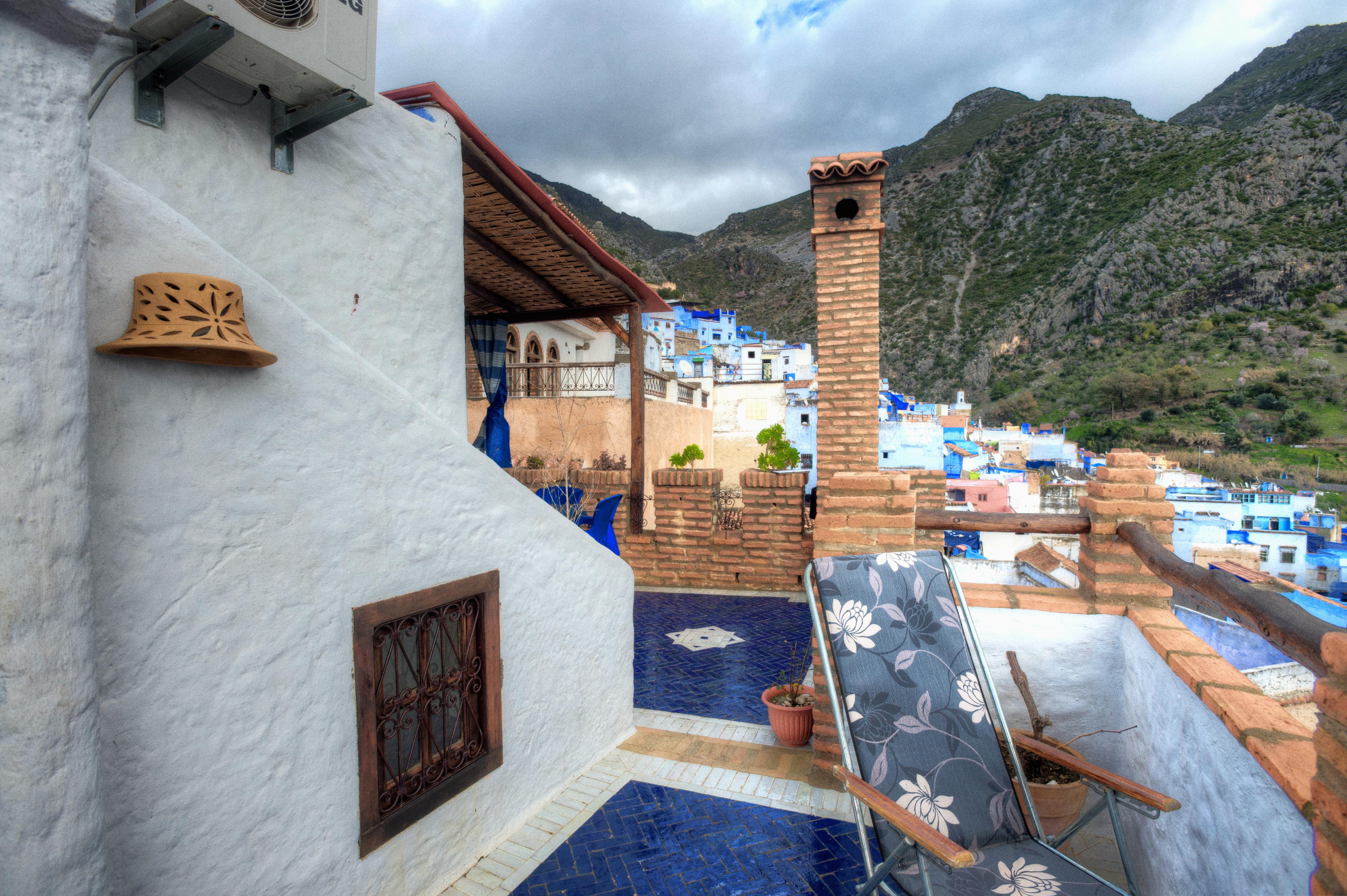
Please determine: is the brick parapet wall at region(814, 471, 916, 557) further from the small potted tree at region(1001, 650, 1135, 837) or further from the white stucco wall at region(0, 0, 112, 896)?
the white stucco wall at region(0, 0, 112, 896)

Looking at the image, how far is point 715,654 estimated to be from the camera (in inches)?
210

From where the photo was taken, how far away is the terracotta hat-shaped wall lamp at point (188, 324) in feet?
5.51

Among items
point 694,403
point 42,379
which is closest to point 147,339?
point 42,379

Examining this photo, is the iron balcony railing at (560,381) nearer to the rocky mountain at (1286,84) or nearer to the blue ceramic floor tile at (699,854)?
the blue ceramic floor tile at (699,854)

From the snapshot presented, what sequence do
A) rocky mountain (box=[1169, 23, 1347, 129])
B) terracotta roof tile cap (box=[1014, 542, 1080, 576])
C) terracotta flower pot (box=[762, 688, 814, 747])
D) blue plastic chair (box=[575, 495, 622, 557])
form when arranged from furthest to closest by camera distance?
rocky mountain (box=[1169, 23, 1347, 129]), terracotta roof tile cap (box=[1014, 542, 1080, 576]), blue plastic chair (box=[575, 495, 622, 557]), terracotta flower pot (box=[762, 688, 814, 747])

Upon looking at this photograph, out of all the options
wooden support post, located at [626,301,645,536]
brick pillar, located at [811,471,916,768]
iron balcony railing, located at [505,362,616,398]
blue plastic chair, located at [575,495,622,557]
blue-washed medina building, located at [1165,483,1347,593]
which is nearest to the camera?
brick pillar, located at [811,471,916,768]

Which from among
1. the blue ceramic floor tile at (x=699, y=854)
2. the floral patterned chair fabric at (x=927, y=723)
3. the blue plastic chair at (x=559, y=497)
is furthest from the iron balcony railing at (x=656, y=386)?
the floral patterned chair fabric at (x=927, y=723)

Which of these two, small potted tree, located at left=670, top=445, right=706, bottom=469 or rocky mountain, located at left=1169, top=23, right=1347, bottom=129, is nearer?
small potted tree, located at left=670, top=445, right=706, bottom=469

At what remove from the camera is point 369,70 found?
296 centimetres

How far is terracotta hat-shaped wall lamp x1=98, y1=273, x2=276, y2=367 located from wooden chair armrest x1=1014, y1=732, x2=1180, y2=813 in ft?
9.76

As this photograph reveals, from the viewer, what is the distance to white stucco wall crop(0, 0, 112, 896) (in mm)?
1338

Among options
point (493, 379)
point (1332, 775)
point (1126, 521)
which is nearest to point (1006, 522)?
point (1126, 521)

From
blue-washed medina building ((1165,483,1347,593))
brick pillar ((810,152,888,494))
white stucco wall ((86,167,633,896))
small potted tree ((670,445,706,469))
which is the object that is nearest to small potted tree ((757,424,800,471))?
small potted tree ((670,445,706,469))

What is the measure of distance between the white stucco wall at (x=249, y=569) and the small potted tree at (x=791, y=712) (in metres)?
1.71
